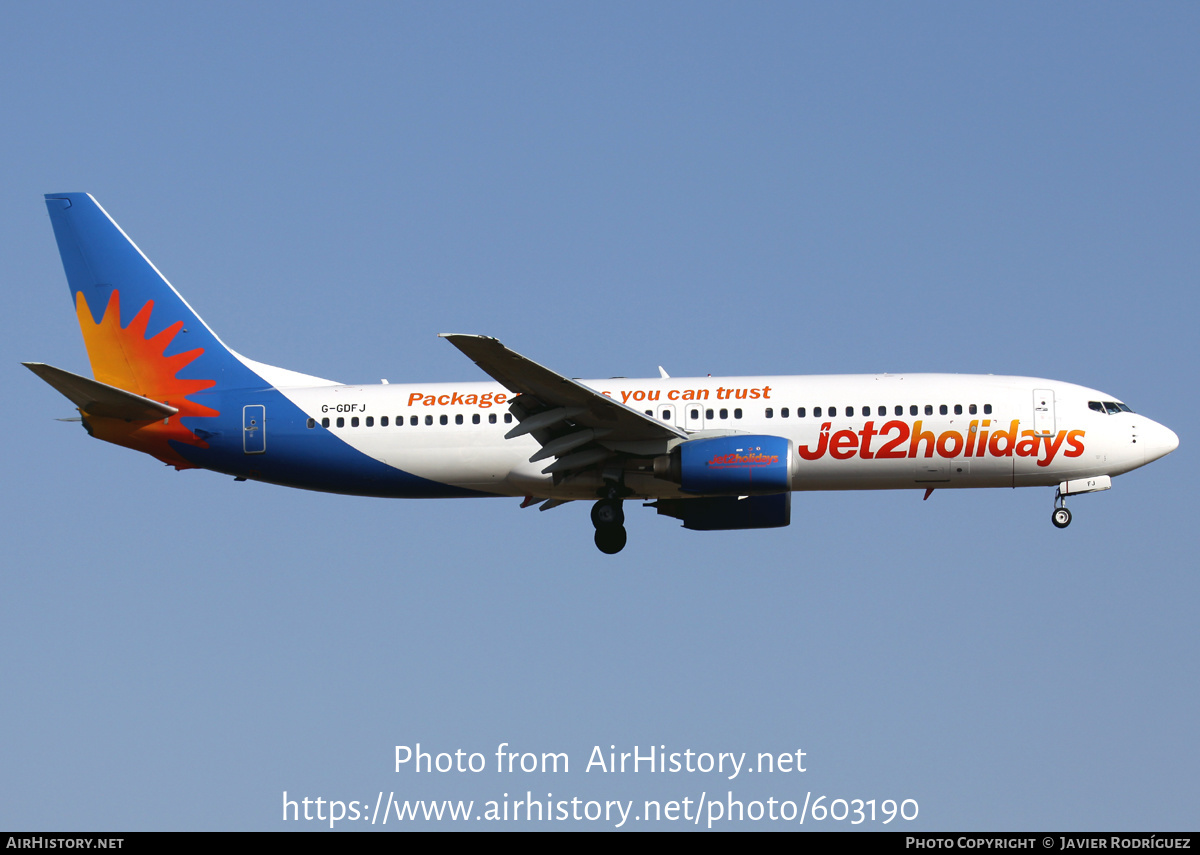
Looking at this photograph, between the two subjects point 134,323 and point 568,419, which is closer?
point 568,419

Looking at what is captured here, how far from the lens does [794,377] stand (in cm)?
3500

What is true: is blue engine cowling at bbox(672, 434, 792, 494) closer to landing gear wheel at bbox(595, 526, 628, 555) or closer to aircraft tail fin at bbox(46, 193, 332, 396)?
landing gear wheel at bbox(595, 526, 628, 555)

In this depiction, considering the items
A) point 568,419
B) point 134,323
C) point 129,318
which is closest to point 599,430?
point 568,419

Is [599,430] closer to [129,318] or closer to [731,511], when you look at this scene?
[731,511]

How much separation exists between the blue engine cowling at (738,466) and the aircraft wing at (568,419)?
42.6 inches

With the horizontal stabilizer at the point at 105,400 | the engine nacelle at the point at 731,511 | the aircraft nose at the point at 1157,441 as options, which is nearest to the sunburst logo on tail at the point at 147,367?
the horizontal stabilizer at the point at 105,400

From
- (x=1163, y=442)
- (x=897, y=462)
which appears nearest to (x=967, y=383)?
(x=897, y=462)

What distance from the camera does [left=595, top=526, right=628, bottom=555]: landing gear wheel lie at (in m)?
34.8

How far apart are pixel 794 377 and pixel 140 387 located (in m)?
17.8

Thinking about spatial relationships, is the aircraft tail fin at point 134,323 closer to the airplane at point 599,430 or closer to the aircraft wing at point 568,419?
the airplane at point 599,430

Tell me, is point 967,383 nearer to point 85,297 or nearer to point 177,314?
point 177,314

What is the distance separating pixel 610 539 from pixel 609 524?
430mm

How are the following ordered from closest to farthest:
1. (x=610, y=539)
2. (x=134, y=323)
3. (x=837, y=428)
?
(x=837, y=428)
(x=610, y=539)
(x=134, y=323)

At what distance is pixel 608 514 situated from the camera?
1368 inches
